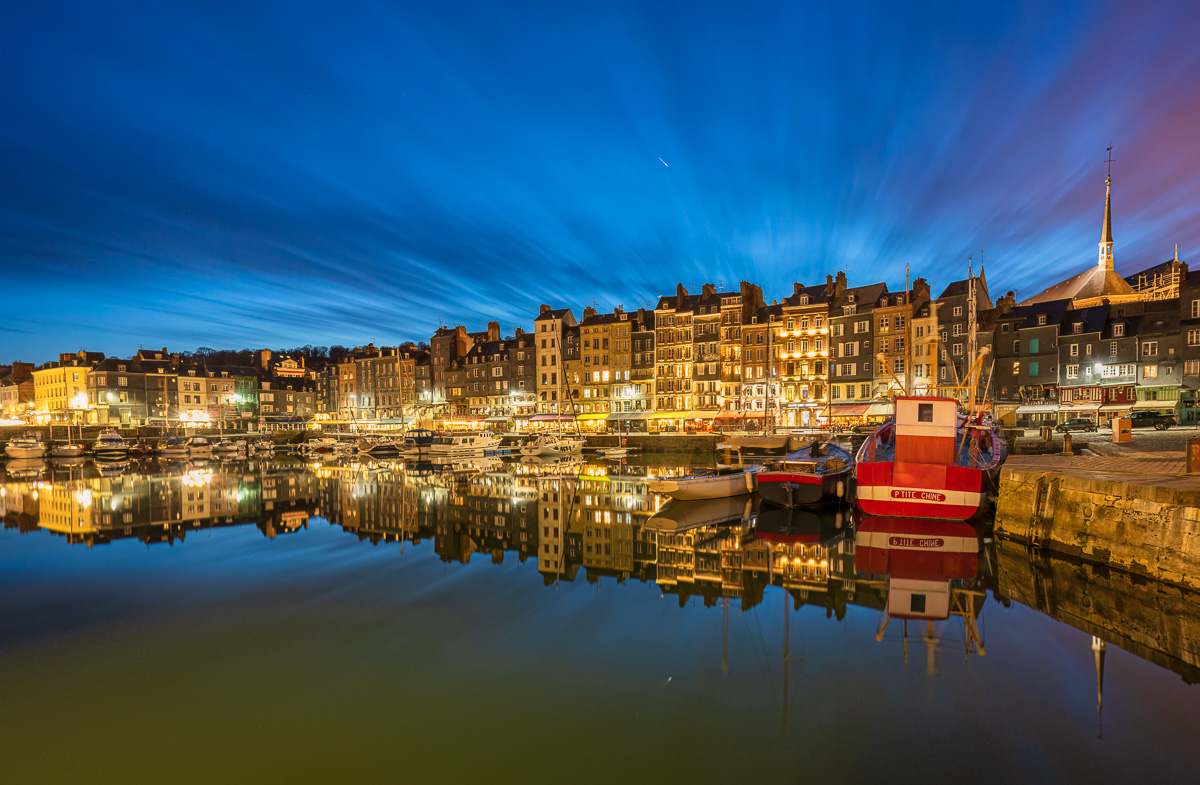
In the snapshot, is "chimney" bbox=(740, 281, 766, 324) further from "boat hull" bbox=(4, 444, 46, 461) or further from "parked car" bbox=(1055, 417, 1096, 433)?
"boat hull" bbox=(4, 444, 46, 461)

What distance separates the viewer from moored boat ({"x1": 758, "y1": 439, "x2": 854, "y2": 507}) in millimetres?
21594

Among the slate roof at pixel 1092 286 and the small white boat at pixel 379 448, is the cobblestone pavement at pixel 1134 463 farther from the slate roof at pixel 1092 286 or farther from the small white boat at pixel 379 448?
the small white boat at pixel 379 448

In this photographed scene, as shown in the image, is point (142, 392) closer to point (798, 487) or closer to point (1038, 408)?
point (798, 487)

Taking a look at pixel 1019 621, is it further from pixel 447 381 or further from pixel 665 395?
pixel 447 381

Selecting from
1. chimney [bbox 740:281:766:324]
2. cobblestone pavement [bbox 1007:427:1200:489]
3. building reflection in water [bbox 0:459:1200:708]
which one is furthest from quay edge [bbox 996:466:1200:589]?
chimney [bbox 740:281:766:324]

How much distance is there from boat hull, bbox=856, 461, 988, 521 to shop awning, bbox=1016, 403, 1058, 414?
29525mm

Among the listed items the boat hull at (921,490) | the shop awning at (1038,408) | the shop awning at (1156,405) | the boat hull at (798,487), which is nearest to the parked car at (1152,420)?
the shop awning at (1156,405)

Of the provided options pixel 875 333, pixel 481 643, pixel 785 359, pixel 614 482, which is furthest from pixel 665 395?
pixel 481 643

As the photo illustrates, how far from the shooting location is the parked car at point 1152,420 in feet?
110

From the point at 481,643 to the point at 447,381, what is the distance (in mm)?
74531

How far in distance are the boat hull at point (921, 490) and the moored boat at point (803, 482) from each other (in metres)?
2.54

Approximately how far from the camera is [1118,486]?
39.1 feet

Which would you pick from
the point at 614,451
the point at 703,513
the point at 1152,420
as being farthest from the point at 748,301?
the point at 703,513

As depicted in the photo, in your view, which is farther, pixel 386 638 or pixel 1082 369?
pixel 1082 369
